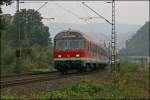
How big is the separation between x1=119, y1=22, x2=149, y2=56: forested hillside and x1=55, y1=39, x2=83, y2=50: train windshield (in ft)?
457

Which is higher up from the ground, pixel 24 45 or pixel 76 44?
pixel 24 45

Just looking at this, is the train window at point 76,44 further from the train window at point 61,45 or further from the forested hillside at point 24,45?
the forested hillside at point 24,45

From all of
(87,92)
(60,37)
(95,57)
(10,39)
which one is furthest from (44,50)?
(87,92)

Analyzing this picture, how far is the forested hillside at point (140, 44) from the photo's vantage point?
583 ft

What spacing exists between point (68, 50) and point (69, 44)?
1.65 feet

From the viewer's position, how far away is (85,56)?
108 feet

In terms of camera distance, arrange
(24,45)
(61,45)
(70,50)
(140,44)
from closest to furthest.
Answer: (70,50)
(61,45)
(24,45)
(140,44)

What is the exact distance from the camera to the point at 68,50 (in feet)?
108

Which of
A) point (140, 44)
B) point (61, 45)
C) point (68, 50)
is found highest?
point (140, 44)

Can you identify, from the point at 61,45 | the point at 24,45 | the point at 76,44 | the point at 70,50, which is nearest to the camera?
the point at 70,50

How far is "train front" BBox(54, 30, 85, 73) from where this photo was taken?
1281 inches

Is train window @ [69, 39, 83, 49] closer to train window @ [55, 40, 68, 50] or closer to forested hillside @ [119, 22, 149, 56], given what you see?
train window @ [55, 40, 68, 50]

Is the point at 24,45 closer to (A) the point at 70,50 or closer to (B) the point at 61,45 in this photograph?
(B) the point at 61,45

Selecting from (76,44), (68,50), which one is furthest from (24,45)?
(68,50)
